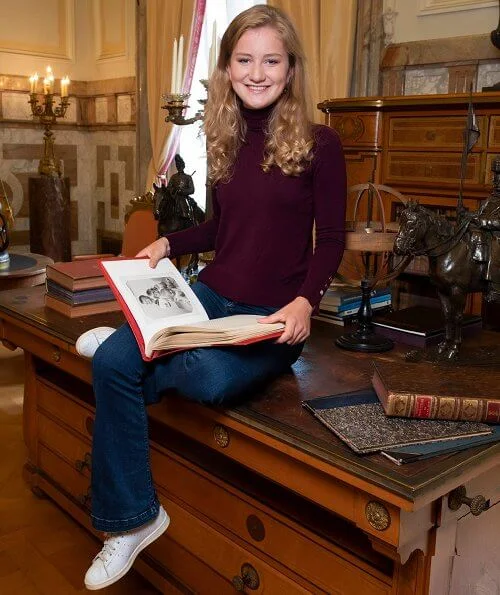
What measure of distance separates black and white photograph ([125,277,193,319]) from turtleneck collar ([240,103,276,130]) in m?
0.49

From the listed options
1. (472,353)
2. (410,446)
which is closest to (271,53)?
(472,353)

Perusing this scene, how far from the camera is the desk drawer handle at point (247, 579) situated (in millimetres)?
1588

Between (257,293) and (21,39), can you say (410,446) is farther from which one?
(21,39)

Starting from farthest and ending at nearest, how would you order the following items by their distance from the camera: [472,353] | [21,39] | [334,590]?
[21,39], [472,353], [334,590]

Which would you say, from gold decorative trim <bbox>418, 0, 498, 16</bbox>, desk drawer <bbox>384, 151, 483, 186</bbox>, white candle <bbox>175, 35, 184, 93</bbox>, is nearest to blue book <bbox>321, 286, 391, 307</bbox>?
desk drawer <bbox>384, 151, 483, 186</bbox>

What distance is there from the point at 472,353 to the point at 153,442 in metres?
0.88

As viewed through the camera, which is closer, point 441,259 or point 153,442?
point 441,259

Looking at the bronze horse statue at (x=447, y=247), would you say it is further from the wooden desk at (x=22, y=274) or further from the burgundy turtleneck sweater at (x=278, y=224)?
the wooden desk at (x=22, y=274)

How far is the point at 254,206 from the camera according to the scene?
184 cm

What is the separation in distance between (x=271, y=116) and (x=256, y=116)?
0.17 feet

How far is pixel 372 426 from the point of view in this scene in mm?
1331

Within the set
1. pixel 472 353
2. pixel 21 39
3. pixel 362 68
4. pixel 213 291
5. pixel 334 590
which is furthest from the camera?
pixel 21 39

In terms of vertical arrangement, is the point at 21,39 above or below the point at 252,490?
above

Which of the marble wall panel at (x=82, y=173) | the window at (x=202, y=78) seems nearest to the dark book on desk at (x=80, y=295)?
the window at (x=202, y=78)
